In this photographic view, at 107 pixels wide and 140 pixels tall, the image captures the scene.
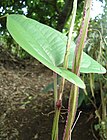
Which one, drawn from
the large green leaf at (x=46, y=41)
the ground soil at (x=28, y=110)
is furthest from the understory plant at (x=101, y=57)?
the large green leaf at (x=46, y=41)

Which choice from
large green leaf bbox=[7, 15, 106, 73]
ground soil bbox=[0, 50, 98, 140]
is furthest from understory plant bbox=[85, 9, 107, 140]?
large green leaf bbox=[7, 15, 106, 73]

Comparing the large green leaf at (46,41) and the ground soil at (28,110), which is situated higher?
the large green leaf at (46,41)

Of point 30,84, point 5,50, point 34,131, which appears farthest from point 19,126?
point 5,50

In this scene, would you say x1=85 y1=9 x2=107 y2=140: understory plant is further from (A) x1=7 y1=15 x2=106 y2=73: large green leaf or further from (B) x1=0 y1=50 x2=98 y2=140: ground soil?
(A) x1=7 y1=15 x2=106 y2=73: large green leaf

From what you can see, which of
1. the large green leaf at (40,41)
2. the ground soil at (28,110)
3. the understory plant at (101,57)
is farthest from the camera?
the ground soil at (28,110)

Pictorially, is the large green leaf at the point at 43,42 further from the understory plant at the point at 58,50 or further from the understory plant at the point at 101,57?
the understory plant at the point at 101,57

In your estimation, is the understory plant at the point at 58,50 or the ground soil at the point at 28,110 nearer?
the understory plant at the point at 58,50

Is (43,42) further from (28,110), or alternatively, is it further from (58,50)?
(28,110)

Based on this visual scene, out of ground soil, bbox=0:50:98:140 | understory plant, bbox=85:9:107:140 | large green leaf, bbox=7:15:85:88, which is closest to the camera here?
large green leaf, bbox=7:15:85:88
